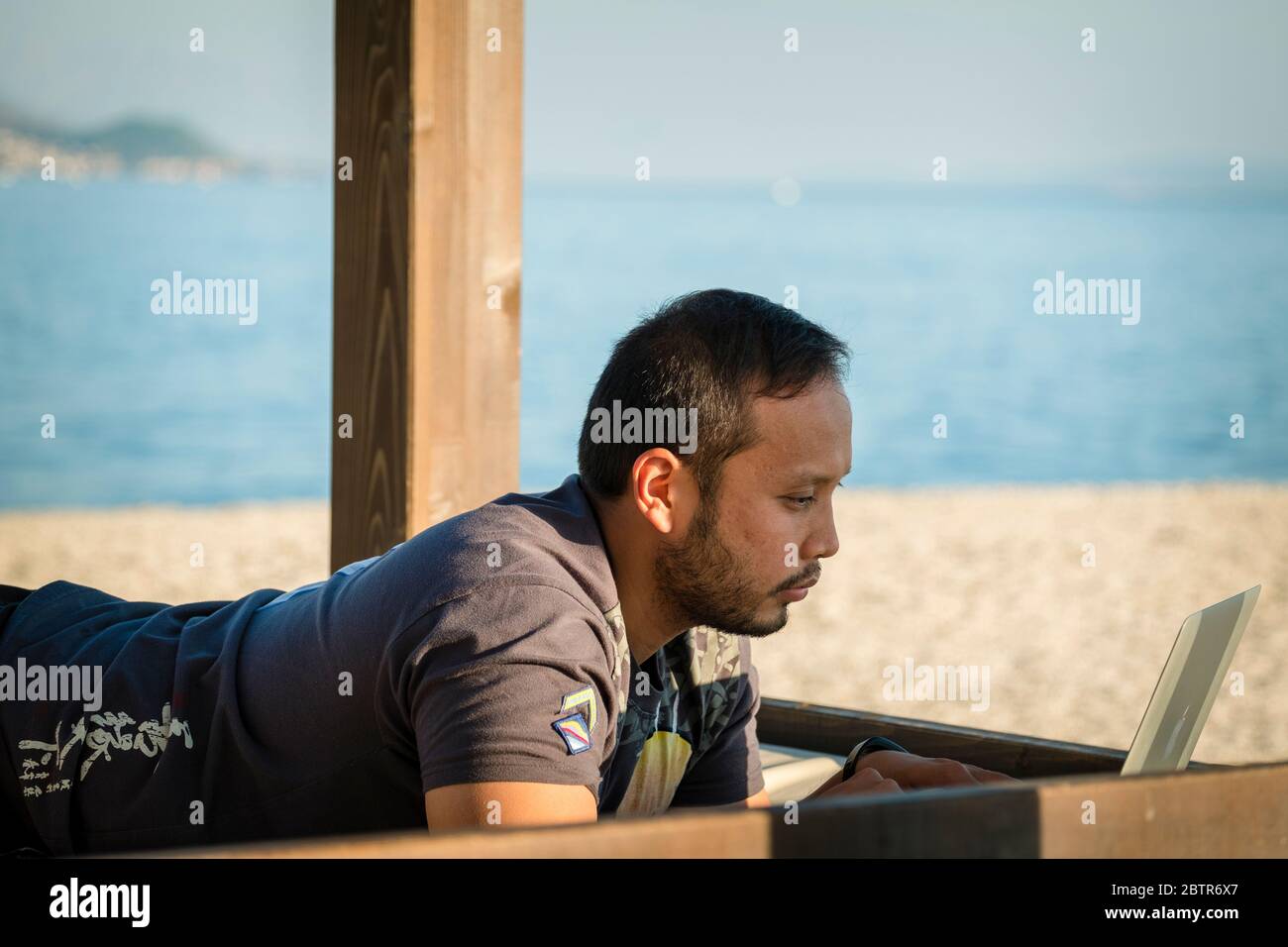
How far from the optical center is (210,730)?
1733mm

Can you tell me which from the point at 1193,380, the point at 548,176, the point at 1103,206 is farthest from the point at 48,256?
the point at 1103,206

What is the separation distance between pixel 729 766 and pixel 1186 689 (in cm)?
74

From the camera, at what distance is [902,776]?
1903 mm

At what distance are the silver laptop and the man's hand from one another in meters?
0.19

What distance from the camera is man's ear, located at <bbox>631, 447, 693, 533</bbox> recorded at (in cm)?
176

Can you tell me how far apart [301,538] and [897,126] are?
2801 cm

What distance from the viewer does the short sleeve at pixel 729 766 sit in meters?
2.14

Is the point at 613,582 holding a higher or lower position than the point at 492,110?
lower

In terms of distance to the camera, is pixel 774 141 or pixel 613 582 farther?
pixel 774 141

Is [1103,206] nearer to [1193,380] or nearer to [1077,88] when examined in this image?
[1077,88]
